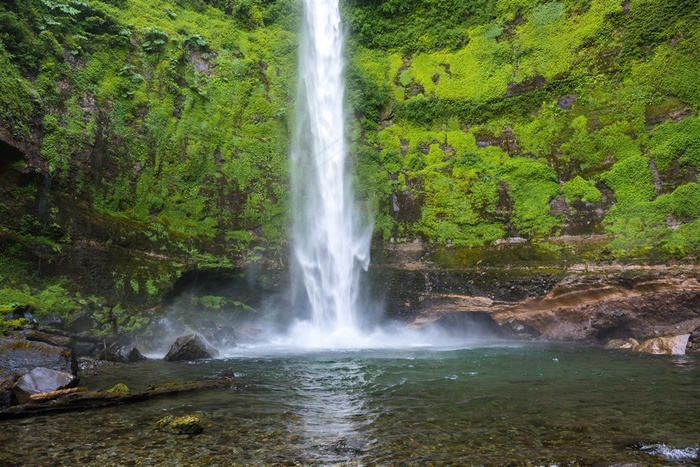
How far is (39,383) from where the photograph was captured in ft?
18.7

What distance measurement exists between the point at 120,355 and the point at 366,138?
13092mm

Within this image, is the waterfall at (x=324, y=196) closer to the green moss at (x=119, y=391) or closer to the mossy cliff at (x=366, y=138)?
the mossy cliff at (x=366, y=138)

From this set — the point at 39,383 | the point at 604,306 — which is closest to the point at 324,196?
the point at 604,306

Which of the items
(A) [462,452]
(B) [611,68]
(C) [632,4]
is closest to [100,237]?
(A) [462,452]

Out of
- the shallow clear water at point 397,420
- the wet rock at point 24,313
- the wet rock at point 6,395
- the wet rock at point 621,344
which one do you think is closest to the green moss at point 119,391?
the shallow clear water at point 397,420

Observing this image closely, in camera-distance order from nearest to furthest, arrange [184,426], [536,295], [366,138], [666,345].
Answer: [184,426] < [666,345] < [536,295] < [366,138]

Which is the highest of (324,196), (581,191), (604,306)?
(324,196)

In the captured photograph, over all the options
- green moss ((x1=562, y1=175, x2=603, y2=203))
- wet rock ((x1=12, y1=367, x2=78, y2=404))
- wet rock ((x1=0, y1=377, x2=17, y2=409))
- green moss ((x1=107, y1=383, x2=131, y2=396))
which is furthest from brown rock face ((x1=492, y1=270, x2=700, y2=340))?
wet rock ((x1=0, y1=377, x2=17, y2=409))

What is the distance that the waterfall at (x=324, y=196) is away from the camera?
15.7 metres

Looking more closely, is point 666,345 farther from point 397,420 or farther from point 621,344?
point 397,420

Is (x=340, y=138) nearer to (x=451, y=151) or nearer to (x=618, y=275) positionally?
(x=451, y=151)

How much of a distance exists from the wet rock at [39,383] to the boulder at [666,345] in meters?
11.5

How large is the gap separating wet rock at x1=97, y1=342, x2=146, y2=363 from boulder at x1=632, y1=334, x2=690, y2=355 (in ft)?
37.8

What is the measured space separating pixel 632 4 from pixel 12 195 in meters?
20.9
